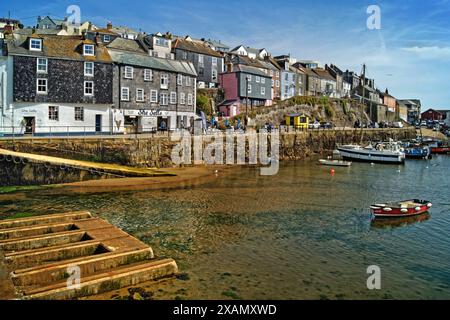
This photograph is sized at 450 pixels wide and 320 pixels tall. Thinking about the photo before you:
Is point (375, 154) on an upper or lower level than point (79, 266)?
upper

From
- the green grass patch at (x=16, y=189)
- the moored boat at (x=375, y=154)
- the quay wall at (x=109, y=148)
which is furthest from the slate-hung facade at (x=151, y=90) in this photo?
the moored boat at (x=375, y=154)

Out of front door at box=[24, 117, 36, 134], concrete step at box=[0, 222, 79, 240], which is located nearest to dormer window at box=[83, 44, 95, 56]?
front door at box=[24, 117, 36, 134]

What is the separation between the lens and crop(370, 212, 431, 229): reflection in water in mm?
19359

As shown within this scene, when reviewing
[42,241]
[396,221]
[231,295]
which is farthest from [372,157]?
[42,241]

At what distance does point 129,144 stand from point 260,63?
5080 centimetres

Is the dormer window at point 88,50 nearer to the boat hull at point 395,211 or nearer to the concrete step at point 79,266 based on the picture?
the concrete step at point 79,266

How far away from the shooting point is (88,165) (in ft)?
97.9

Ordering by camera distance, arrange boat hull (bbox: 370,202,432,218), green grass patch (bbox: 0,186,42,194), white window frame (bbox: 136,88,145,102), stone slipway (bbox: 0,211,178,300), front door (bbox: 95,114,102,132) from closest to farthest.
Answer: stone slipway (bbox: 0,211,178,300)
boat hull (bbox: 370,202,432,218)
green grass patch (bbox: 0,186,42,194)
front door (bbox: 95,114,102,132)
white window frame (bbox: 136,88,145,102)

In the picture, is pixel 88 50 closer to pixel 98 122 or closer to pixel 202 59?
pixel 98 122

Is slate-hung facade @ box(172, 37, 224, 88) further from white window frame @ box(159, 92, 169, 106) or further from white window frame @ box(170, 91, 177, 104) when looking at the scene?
white window frame @ box(159, 92, 169, 106)

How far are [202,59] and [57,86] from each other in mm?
35333

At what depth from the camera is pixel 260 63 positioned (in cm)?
7825
